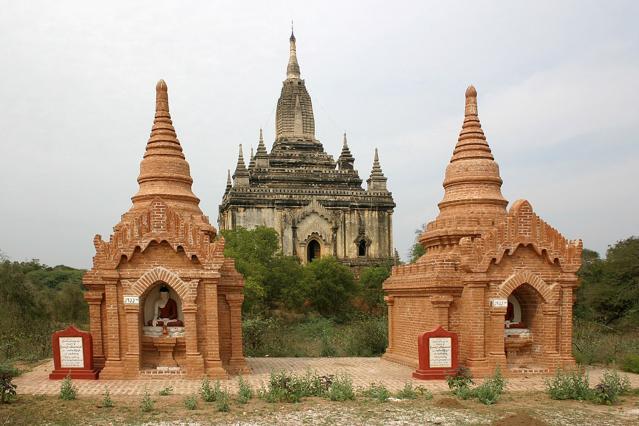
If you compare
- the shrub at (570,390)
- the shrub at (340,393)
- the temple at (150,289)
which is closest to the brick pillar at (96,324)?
the temple at (150,289)

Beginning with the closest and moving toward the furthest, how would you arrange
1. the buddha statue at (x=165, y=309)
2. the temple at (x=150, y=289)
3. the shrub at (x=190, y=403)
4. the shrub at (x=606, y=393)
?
1. the shrub at (x=190, y=403)
2. the shrub at (x=606, y=393)
3. the temple at (x=150, y=289)
4. the buddha statue at (x=165, y=309)

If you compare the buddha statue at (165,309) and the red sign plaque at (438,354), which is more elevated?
the buddha statue at (165,309)

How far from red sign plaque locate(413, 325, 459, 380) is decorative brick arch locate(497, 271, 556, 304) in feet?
5.47

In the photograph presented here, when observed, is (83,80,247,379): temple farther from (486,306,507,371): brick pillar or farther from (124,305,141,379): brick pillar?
(486,306,507,371): brick pillar

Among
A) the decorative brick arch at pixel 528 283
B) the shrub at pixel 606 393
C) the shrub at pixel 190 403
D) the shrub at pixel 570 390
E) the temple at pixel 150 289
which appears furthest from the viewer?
the decorative brick arch at pixel 528 283

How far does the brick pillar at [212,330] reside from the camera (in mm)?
13719

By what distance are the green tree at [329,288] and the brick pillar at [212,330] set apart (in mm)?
17839

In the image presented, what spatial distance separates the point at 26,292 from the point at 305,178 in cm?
2267

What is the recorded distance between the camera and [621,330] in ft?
84.6

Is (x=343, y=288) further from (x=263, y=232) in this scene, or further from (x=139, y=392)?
(x=139, y=392)

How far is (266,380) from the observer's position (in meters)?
13.6

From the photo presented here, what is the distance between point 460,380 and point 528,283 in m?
3.34

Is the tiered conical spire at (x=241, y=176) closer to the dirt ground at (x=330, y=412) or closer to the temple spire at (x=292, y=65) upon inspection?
the temple spire at (x=292, y=65)

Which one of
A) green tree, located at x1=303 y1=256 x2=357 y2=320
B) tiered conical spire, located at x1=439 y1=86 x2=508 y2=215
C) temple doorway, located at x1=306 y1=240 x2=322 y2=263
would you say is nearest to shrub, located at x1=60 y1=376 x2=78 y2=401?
tiered conical spire, located at x1=439 y1=86 x2=508 y2=215
